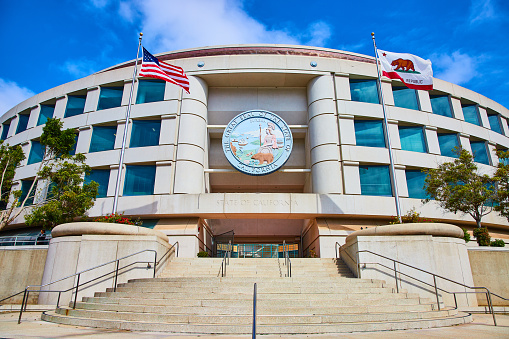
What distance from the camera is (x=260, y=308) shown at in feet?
29.7

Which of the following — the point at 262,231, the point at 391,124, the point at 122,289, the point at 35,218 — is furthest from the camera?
the point at 262,231

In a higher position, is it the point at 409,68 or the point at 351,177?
the point at 409,68

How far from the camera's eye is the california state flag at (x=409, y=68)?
18.7 m

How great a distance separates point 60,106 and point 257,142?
58.6 feet

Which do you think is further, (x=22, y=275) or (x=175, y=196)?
(x=175, y=196)

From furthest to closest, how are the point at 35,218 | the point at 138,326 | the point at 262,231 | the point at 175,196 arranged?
the point at 262,231
the point at 175,196
the point at 35,218
the point at 138,326

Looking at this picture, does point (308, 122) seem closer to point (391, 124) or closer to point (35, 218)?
point (391, 124)

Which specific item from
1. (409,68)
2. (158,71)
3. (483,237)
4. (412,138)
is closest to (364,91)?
(412,138)

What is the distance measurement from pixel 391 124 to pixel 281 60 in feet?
31.4

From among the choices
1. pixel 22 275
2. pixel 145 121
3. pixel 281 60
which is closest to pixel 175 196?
pixel 145 121

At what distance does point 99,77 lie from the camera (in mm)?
27609

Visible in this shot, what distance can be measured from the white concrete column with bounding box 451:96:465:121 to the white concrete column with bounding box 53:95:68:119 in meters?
32.6

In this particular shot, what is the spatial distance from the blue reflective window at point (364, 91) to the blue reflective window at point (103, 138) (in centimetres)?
1887

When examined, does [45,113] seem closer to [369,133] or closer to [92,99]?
[92,99]
